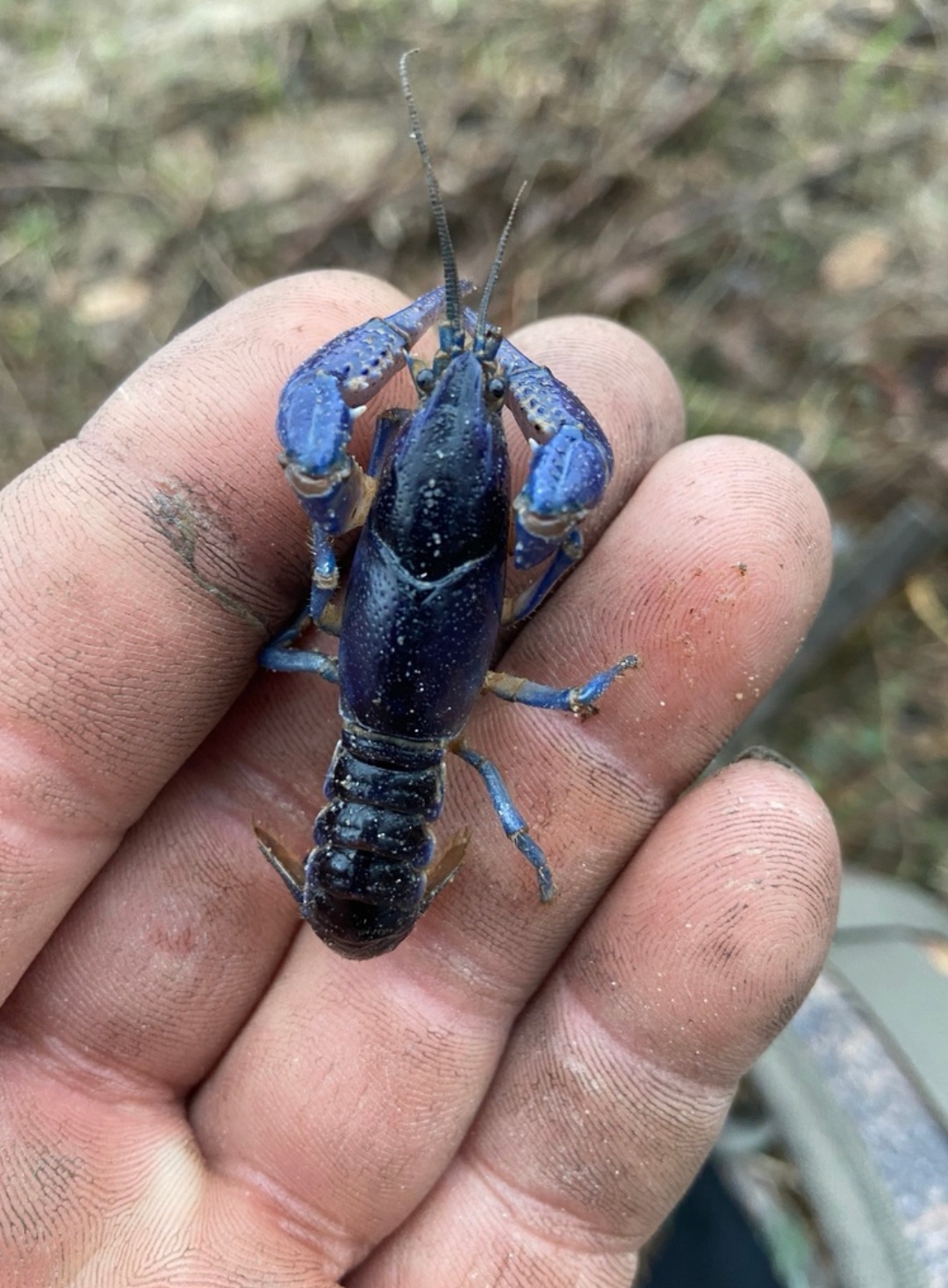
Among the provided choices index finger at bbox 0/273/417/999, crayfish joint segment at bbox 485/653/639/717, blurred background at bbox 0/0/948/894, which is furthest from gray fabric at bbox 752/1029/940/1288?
index finger at bbox 0/273/417/999

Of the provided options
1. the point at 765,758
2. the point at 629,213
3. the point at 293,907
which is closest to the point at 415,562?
the point at 765,758

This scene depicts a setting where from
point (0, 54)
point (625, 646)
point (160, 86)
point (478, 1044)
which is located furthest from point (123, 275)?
point (478, 1044)

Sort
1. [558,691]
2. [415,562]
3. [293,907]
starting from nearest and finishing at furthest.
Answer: [415,562] < [558,691] < [293,907]

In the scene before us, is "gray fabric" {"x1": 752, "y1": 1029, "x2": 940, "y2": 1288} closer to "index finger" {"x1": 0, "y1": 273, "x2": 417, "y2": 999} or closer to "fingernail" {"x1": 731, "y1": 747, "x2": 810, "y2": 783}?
"fingernail" {"x1": 731, "y1": 747, "x2": 810, "y2": 783}

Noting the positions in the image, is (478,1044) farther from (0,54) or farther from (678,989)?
(0,54)

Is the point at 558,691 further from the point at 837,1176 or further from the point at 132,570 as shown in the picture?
the point at 837,1176

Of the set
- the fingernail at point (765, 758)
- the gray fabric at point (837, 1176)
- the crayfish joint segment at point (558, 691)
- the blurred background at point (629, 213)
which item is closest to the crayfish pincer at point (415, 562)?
the crayfish joint segment at point (558, 691)
